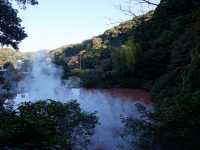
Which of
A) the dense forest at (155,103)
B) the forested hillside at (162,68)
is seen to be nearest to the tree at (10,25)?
the dense forest at (155,103)

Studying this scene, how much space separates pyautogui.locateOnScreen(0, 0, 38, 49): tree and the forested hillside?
155 inches

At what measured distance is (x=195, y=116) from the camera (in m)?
6.42

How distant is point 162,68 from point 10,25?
3105 cm

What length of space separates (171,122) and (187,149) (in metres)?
0.51

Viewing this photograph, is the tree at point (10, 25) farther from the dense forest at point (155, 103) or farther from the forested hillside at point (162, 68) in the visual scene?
the forested hillside at point (162, 68)

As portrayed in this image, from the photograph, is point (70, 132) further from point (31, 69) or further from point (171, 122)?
point (31, 69)

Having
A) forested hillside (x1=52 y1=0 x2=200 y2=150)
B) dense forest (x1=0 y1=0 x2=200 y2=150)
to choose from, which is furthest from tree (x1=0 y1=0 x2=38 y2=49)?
forested hillside (x1=52 y1=0 x2=200 y2=150)

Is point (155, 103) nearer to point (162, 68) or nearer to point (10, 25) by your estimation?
point (10, 25)

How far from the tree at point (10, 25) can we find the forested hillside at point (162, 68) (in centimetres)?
393

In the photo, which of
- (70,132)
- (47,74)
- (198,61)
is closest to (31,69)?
(47,74)

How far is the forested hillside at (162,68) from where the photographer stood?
646 cm

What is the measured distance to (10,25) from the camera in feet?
42.0

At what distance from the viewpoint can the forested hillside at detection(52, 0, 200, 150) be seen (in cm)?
646

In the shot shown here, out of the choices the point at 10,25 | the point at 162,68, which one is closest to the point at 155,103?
the point at 10,25
